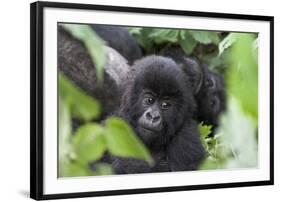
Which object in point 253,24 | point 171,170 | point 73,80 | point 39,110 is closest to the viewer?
point 39,110

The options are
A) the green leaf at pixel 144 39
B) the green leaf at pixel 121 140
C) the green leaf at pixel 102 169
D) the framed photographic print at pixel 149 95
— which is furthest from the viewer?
the green leaf at pixel 144 39

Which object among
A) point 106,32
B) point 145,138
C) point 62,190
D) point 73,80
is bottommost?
point 62,190

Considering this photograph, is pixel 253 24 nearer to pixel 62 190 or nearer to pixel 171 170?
pixel 171 170

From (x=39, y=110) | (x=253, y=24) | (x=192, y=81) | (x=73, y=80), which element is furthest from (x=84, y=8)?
(x=253, y=24)

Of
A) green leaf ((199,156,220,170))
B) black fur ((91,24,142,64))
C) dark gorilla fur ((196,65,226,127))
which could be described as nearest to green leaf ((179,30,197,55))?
dark gorilla fur ((196,65,226,127))

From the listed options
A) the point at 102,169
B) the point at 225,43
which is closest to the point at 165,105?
the point at 102,169

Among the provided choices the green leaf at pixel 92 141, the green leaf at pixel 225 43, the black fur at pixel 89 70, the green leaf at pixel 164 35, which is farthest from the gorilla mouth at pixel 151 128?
the green leaf at pixel 92 141

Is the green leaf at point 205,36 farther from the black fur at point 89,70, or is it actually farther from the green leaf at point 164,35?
the black fur at point 89,70
